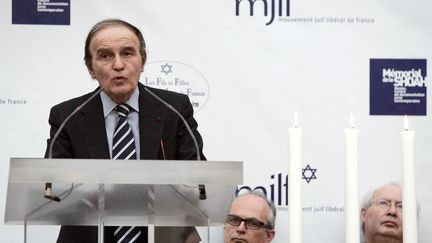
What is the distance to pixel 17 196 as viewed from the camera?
223cm

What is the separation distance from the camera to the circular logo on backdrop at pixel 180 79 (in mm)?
3848

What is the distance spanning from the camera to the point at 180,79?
3.86 meters

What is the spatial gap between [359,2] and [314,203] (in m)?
0.92

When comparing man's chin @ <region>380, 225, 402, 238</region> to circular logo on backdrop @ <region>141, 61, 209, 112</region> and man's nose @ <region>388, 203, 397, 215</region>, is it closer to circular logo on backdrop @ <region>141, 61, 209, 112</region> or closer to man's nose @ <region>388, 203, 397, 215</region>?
man's nose @ <region>388, 203, 397, 215</region>

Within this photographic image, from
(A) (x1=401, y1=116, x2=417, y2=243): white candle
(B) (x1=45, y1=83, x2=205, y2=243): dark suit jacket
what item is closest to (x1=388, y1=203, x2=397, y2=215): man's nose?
(B) (x1=45, y1=83, x2=205, y2=243): dark suit jacket

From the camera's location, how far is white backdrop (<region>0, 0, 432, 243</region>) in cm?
385

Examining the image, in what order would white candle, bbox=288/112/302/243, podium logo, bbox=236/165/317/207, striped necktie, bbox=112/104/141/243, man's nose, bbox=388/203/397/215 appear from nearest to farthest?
1. white candle, bbox=288/112/302/243
2. striped necktie, bbox=112/104/141/243
3. man's nose, bbox=388/203/397/215
4. podium logo, bbox=236/165/317/207

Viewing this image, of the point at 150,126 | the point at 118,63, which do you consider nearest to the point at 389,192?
the point at 150,126

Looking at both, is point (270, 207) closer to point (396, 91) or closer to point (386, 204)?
point (386, 204)

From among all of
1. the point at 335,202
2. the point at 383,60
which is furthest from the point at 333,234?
the point at 383,60

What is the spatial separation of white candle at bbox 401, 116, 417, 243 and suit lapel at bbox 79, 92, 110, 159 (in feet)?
6.02

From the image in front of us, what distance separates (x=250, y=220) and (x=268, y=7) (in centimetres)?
97

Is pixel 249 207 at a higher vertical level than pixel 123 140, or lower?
lower

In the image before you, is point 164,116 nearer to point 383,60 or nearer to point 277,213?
point 277,213
